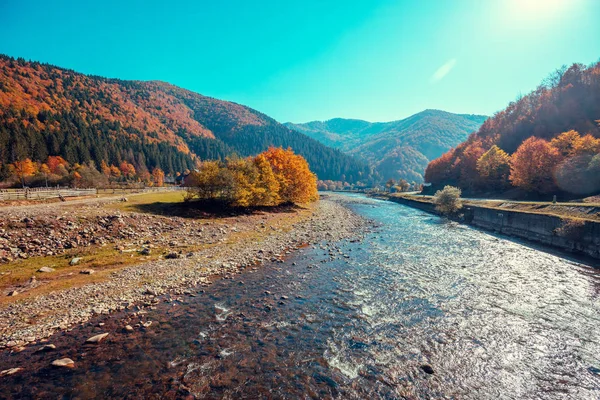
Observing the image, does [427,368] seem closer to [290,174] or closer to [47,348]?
[47,348]

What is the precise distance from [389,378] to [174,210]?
37.8m

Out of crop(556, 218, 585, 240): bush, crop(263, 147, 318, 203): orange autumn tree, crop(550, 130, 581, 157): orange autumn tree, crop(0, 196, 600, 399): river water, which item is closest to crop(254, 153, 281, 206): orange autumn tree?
crop(263, 147, 318, 203): orange autumn tree

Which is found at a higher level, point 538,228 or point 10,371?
point 538,228

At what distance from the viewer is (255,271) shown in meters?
21.2

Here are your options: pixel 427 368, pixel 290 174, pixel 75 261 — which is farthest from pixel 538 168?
pixel 75 261

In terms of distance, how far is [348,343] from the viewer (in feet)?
39.3

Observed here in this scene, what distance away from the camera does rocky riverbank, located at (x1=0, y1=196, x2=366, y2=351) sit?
13102 mm

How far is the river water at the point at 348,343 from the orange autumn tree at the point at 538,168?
162 feet

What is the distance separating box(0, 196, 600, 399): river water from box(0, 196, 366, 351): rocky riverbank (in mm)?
1644

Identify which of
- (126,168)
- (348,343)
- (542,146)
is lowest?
(348,343)

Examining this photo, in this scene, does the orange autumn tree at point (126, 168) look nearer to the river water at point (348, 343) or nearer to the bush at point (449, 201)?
the bush at point (449, 201)

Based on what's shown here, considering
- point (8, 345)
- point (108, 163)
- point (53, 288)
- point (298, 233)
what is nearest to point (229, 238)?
point (298, 233)

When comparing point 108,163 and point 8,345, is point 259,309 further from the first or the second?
point 108,163

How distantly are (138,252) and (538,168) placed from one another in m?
79.8
